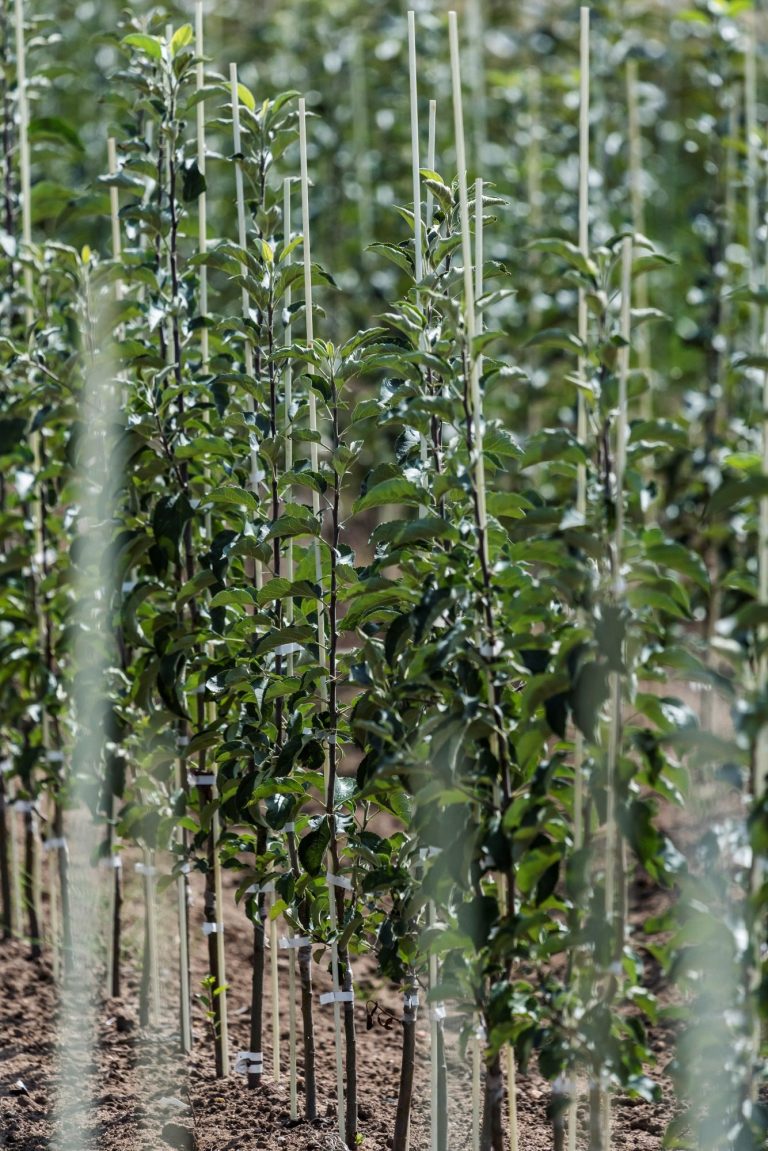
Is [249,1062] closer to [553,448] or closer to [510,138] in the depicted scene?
[553,448]

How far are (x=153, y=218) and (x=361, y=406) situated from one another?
28.3 inches

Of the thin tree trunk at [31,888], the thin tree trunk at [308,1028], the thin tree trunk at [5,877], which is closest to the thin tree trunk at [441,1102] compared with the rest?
the thin tree trunk at [308,1028]

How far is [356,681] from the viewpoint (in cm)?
215

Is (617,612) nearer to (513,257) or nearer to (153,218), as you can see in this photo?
(153,218)

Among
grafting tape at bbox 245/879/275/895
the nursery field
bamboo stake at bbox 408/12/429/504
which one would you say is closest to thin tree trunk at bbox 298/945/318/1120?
the nursery field

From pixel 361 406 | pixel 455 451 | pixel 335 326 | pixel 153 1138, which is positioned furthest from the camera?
pixel 335 326

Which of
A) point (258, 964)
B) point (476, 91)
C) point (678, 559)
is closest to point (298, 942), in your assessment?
point (258, 964)

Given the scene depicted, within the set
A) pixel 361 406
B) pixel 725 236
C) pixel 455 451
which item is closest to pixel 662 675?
pixel 455 451

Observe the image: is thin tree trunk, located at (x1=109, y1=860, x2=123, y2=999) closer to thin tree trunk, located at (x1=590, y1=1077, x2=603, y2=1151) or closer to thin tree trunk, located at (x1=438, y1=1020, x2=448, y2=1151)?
thin tree trunk, located at (x1=438, y1=1020, x2=448, y2=1151)

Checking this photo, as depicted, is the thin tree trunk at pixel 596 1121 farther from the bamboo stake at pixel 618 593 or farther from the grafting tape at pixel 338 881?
the grafting tape at pixel 338 881

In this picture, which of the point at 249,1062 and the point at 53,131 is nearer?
the point at 249,1062

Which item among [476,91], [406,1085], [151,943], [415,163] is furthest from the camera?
[476,91]

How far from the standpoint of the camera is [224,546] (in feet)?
8.34

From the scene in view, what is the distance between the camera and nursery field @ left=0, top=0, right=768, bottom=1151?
191 cm
